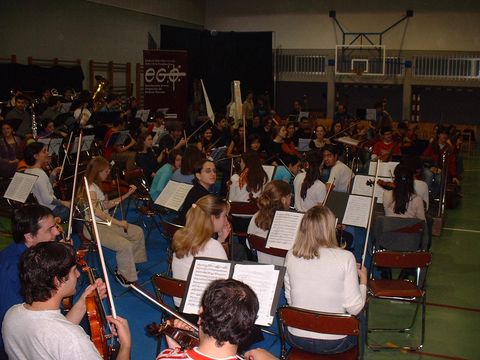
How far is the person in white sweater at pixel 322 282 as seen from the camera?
4.29m

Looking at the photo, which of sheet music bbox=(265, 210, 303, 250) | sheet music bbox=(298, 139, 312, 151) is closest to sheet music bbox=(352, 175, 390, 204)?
sheet music bbox=(265, 210, 303, 250)

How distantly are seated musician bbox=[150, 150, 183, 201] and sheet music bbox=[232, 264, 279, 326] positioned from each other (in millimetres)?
4311

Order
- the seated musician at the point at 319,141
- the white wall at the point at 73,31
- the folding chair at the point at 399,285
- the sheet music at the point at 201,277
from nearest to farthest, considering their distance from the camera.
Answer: the sheet music at the point at 201,277, the folding chair at the point at 399,285, the seated musician at the point at 319,141, the white wall at the point at 73,31

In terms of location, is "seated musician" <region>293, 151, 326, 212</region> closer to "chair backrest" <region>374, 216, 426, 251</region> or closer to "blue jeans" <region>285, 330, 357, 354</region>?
"chair backrest" <region>374, 216, 426, 251</region>

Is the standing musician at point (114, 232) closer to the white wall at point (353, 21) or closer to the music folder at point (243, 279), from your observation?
the music folder at point (243, 279)

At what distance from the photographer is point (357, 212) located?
6457 mm

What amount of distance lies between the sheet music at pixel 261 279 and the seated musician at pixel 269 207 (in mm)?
2035

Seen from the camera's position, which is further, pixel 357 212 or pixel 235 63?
pixel 235 63

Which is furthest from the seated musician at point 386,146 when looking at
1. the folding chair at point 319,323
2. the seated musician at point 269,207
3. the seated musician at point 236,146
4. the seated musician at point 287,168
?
the folding chair at point 319,323

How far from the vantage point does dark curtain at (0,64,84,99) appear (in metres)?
15.2

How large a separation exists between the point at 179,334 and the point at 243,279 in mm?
1147

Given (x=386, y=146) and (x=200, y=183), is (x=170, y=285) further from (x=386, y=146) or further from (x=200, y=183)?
(x=386, y=146)

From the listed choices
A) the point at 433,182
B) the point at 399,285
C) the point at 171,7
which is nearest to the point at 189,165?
the point at 399,285

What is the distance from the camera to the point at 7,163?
31.2 ft
